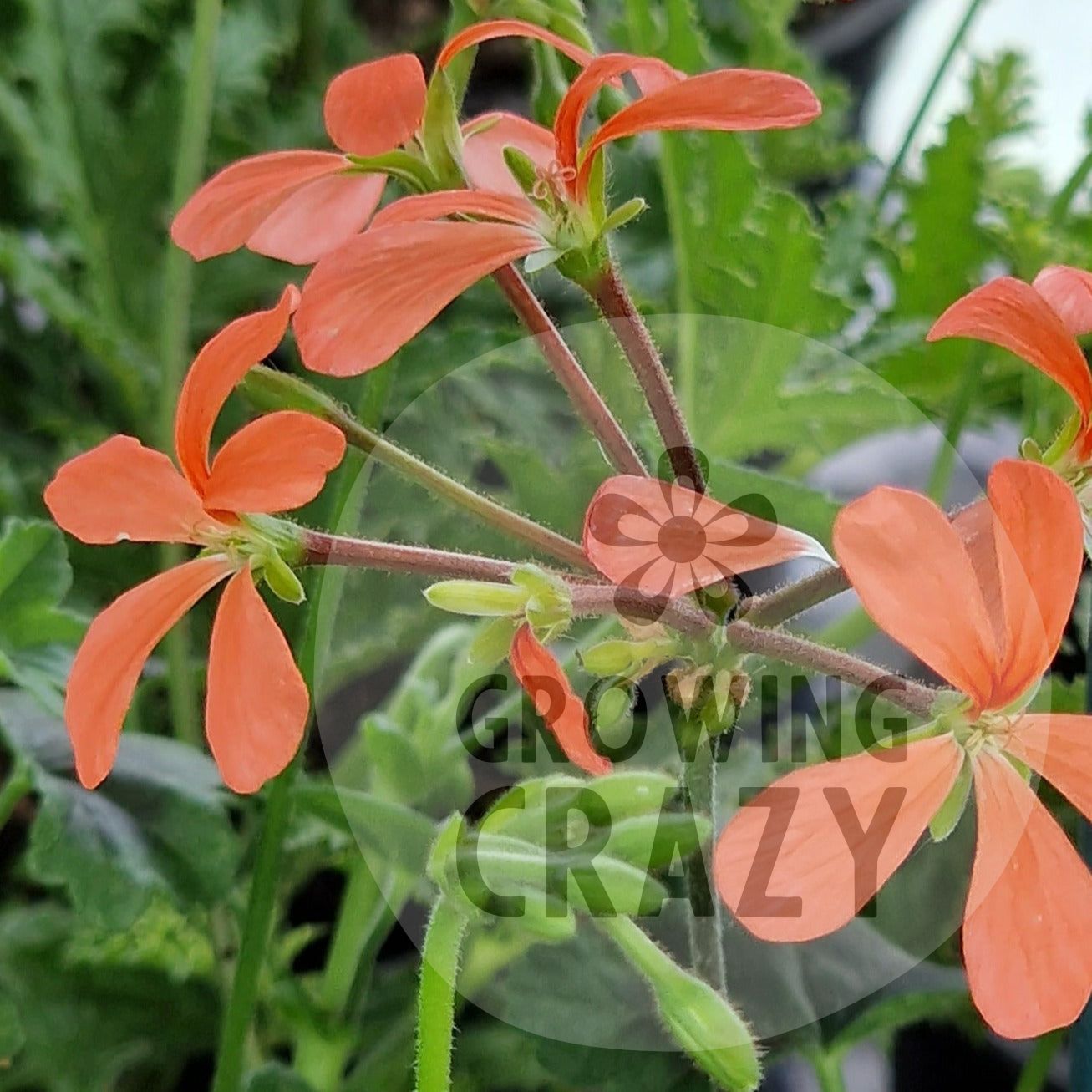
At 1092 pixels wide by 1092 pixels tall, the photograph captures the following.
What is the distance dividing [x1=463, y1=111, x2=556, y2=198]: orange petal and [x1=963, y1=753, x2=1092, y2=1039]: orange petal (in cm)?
22

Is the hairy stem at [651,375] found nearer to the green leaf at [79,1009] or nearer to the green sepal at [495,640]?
the green sepal at [495,640]

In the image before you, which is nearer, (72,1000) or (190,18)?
(72,1000)

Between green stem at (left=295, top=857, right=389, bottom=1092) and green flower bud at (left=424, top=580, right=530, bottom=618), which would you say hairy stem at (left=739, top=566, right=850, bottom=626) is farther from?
green stem at (left=295, top=857, right=389, bottom=1092)

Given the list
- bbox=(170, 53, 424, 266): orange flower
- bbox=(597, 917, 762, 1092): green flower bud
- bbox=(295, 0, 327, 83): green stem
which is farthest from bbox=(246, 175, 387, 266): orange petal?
bbox=(295, 0, 327, 83): green stem

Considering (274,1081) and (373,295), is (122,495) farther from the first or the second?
(274,1081)

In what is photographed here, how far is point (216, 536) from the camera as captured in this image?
33 cm

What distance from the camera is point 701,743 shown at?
0.31 m

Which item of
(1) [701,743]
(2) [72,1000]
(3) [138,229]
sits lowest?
(2) [72,1000]

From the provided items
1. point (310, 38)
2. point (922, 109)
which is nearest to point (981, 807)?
point (922, 109)

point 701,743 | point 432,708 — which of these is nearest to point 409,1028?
point 432,708

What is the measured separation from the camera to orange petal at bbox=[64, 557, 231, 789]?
305mm

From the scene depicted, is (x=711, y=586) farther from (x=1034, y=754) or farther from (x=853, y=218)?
(x=853, y=218)

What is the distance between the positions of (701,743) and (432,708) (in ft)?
0.77

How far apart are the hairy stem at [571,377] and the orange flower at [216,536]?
0.08 meters
